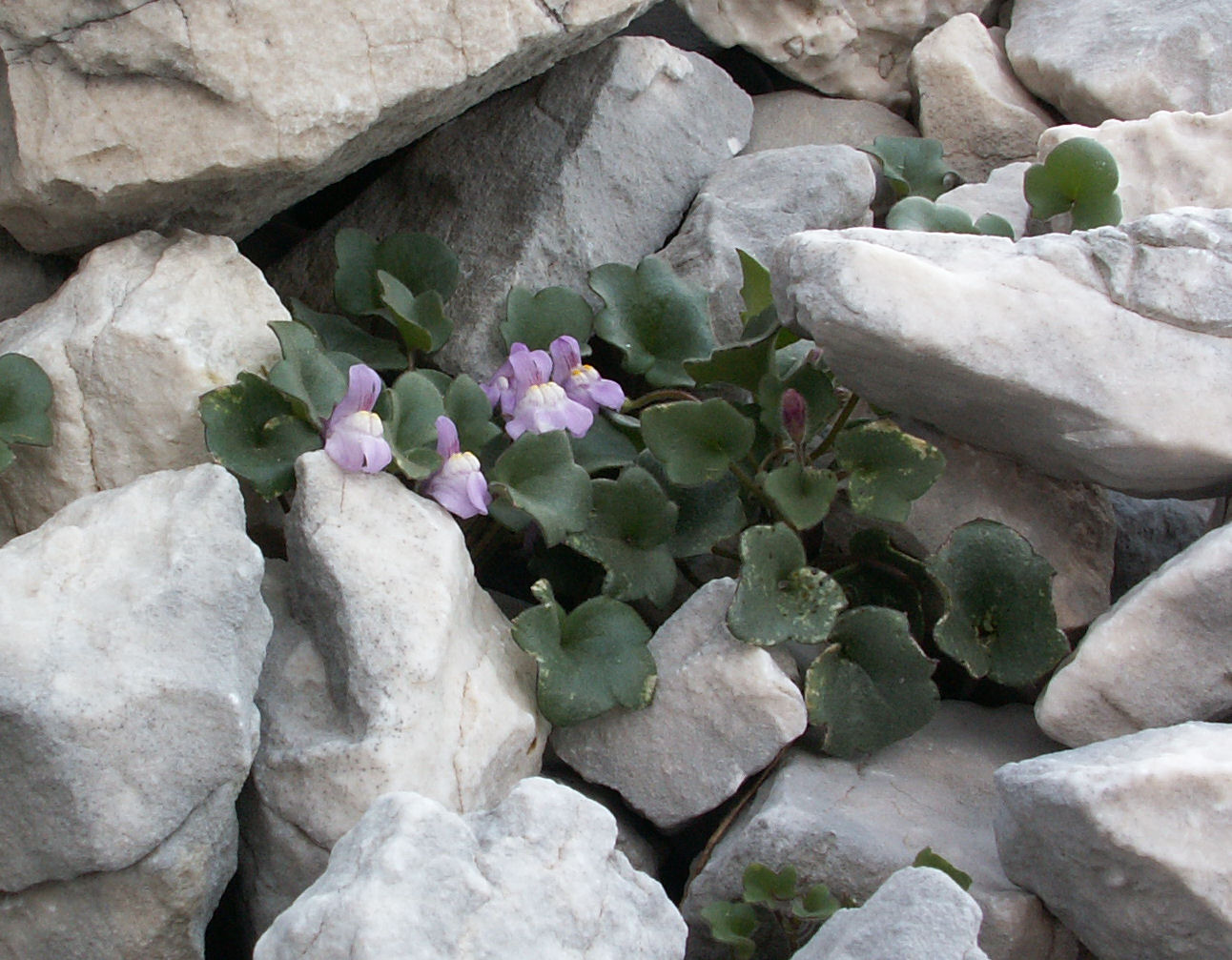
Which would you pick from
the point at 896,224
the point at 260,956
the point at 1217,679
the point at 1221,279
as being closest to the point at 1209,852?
the point at 1217,679

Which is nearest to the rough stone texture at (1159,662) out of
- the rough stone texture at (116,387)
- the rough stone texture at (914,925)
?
the rough stone texture at (914,925)

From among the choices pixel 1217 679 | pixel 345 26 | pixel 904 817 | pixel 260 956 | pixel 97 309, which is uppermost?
pixel 345 26

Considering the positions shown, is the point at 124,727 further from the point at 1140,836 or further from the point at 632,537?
the point at 1140,836

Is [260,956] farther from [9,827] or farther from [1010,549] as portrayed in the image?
[1010,549]

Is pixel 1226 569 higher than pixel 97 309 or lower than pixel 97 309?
lower

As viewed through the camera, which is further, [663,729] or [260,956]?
[663,729]

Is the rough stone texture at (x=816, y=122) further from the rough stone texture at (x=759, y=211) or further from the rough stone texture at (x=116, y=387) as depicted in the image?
the rough stone texture at (x=116, y=387)
